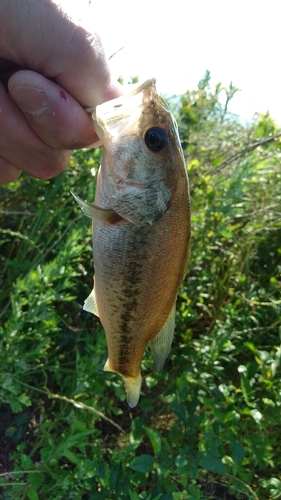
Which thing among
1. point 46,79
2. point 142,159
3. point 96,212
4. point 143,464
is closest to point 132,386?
point 143,464

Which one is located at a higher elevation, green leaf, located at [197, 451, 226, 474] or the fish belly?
the fish belly

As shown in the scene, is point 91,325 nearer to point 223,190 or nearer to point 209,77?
point 223,190

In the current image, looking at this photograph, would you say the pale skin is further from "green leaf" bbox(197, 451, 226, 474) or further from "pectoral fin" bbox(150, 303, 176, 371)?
"green leaf" bbox(197, 451, 226, 474)

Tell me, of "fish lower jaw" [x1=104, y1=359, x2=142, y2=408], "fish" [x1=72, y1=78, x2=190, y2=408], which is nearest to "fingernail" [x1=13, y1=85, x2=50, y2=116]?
"fish" [x1=72, y1=78, x2=190, y2=408]

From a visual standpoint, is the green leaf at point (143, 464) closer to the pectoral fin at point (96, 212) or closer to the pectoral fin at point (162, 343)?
the pectoral fin at point (162, 343)

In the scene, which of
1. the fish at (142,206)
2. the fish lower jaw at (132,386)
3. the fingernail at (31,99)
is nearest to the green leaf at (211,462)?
the fish lower jaw at (132,386)
